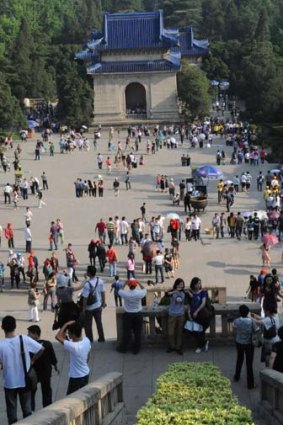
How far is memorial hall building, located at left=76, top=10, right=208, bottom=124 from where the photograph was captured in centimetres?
6788

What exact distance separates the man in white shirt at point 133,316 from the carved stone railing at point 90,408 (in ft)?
8.25

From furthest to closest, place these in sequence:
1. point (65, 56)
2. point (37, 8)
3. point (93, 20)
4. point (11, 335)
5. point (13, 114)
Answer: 1. point (37, 8)
2. point (93, 20)
3. point (65, 56)
4. point (13, 114)
5. point (11, 335)

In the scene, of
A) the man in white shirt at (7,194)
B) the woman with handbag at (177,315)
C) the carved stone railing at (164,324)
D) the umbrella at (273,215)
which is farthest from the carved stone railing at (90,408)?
the man in white shirt at (7,194)

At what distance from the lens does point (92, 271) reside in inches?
526

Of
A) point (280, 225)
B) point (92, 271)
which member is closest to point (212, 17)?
point (280, 225)

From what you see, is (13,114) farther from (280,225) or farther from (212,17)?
(212,17)

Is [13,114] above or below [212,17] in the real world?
below

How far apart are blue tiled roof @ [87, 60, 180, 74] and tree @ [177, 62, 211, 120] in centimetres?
148

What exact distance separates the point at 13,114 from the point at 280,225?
3458 cm

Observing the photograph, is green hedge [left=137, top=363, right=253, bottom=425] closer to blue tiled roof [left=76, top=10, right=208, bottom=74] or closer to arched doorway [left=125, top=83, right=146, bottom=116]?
blue tiled roof [left=76, top=10, right=208, bottom=74]

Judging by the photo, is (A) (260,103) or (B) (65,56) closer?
(A) (260,103)

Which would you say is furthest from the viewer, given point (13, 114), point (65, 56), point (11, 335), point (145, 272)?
point (65, 56)

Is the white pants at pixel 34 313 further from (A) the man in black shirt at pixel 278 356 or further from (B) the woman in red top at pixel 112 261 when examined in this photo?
(A) the man in black shirt at pixel 278 356

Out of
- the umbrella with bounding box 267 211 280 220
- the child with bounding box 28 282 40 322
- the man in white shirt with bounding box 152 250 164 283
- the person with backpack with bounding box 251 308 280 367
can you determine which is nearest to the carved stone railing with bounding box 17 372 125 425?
the person with backpack with bounding box 251 308 280 367
